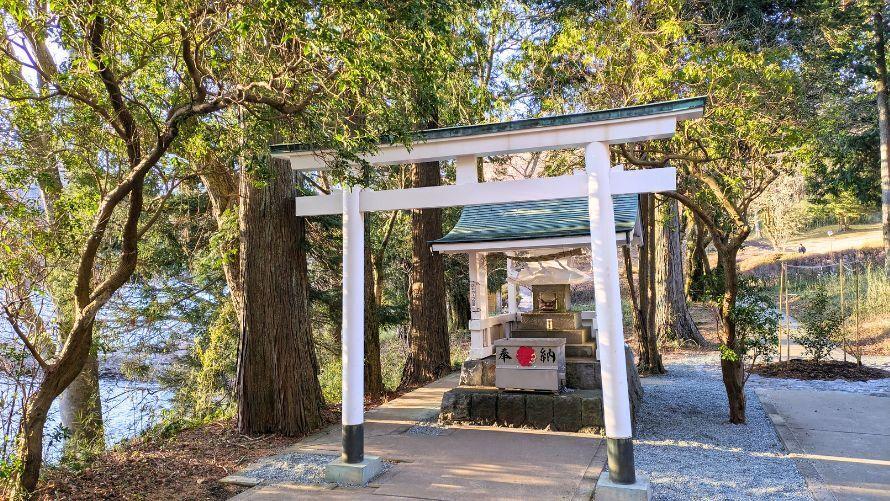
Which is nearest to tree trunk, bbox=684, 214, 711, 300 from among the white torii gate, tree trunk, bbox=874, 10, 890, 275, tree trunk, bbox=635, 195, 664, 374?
tree trunk, bbox=874, 10, 890, 275

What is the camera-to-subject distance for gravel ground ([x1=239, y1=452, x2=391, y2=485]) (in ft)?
18.4

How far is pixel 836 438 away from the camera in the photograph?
22.7 feet

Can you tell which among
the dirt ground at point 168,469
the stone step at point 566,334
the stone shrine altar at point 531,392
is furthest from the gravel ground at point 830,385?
the dirt ground at point 168,469

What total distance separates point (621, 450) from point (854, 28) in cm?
1590

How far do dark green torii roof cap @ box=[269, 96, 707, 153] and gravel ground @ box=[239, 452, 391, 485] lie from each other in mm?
3329

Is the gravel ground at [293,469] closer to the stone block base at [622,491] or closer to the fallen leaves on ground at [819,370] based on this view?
the stone block base at [622,491]

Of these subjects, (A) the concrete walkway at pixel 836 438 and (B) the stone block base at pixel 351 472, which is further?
(B) the stone block base at pixel 351 472

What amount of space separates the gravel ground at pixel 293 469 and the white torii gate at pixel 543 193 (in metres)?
0.28

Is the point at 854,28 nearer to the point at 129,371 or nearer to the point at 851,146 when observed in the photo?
the point at 851,146

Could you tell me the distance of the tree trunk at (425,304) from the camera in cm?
1184

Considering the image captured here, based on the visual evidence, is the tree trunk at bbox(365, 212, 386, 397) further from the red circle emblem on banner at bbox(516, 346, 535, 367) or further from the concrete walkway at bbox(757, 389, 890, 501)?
the concrete walkway at bbox(757, 389, 890, 501)

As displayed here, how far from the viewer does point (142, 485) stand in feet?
17.8

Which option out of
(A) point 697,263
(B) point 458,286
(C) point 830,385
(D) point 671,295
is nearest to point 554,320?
(C) point 830,385

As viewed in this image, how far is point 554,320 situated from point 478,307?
1319mm
